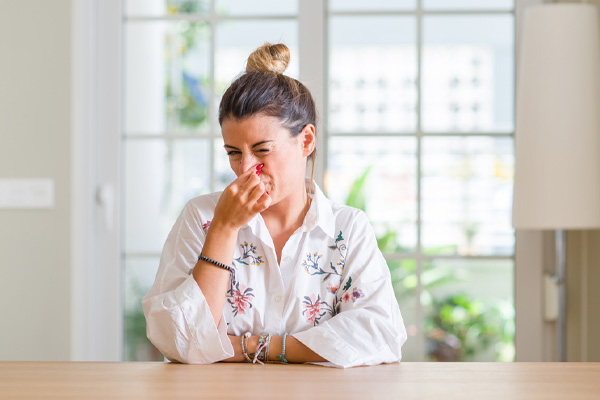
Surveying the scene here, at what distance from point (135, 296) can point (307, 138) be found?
1.41 metres

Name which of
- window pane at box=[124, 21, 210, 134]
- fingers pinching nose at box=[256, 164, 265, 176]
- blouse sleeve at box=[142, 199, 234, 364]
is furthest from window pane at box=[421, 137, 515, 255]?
blouse sleeve at box=[142, 199, 234, 364]

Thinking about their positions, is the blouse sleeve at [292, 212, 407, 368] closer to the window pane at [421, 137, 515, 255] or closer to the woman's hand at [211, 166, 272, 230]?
the woman's hand at [211, 166, 272, 230]

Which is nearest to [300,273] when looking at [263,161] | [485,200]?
[263,161]

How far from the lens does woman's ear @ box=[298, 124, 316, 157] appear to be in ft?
5.00

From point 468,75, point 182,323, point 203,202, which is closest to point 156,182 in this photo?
point 203,202

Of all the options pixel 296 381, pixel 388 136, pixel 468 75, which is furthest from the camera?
pixel 468 75

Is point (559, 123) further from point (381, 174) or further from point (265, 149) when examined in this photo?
point (381, 174)

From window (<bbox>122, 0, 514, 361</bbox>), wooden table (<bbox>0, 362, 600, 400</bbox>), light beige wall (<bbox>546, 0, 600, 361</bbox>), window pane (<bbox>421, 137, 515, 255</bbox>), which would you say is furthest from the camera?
window pane (<bbox>421, 137, 515, 255</bbox>)

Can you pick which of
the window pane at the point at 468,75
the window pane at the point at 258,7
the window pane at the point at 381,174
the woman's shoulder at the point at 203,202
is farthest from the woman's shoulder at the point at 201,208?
the window pane at the point at 468,75

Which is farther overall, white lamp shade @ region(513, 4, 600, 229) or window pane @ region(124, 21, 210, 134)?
window pane @ region(124, 21, 210, 134)

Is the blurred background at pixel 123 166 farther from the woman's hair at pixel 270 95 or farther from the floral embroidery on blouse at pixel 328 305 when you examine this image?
the floral embroidery on blouse at pixel 328 305

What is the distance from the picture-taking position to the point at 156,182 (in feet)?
9.61

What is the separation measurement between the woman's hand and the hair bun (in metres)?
0.30

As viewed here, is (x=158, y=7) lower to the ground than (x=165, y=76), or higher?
higher
